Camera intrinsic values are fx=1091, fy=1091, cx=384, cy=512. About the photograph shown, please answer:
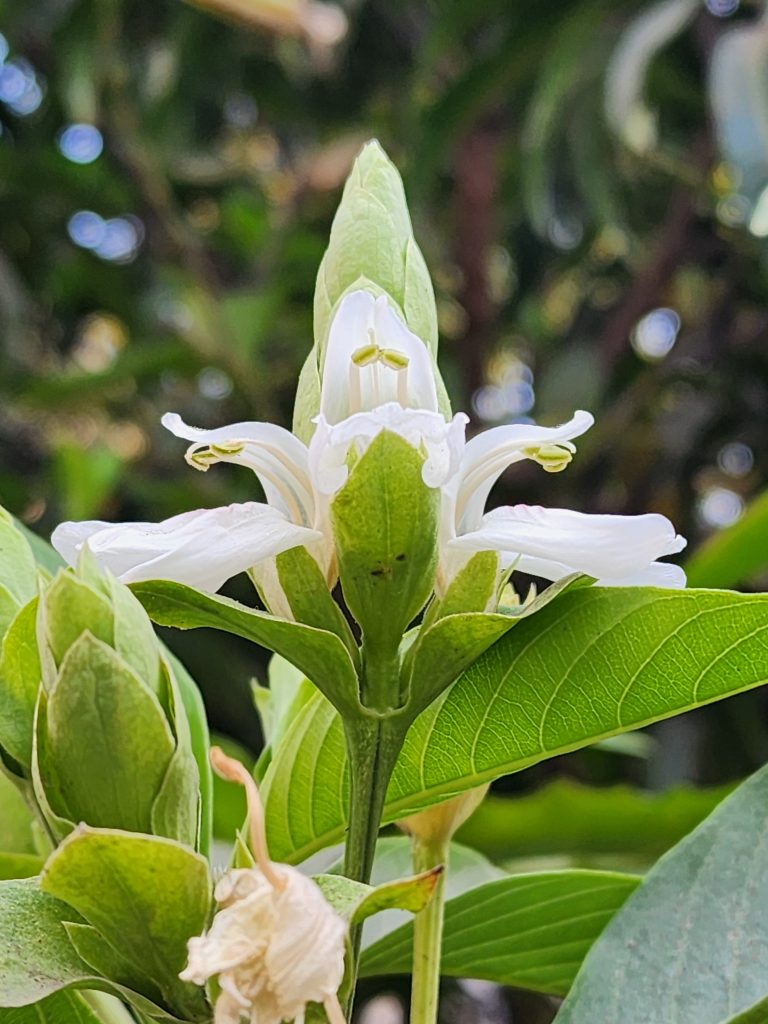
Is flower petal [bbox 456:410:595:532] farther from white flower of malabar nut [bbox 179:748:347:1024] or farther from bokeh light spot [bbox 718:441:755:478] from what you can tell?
bokeh light spot [bbox 718:441:755:478]

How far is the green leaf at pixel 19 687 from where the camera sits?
0.26 meters

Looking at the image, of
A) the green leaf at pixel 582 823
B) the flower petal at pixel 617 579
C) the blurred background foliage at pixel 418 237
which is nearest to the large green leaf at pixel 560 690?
the flower petal at pixel 617 579

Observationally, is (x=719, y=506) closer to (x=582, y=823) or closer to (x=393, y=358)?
(x=582, y=823)

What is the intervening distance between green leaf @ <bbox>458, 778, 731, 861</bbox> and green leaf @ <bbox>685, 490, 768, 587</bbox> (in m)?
0.18

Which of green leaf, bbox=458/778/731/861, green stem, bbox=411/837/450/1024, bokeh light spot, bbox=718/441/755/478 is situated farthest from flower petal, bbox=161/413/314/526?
bokeh light spot, bbox=718/441/755/478

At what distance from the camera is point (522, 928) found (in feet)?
1.17

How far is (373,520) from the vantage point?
24 centimetres

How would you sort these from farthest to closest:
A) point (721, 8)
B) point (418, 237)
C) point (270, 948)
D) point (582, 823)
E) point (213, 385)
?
point (213, 385) < point (418, 237) < point (721, 8) < point (582, 823) < point (270, 948)

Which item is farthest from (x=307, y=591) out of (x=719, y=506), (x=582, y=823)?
(x=719, y=506)

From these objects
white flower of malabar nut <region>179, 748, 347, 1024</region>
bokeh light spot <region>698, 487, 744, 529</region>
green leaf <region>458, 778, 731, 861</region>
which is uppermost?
bokeh light spot <region>698, 487, 744, 529</region>

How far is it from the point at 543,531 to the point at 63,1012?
18 centimetres

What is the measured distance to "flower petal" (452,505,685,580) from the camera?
25cm

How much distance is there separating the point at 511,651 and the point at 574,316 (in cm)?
141

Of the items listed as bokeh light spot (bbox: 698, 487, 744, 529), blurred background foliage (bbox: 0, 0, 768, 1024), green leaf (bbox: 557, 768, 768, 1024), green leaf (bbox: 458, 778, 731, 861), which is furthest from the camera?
bokeh light spot (bbox: 698, 487, 744, 529)
